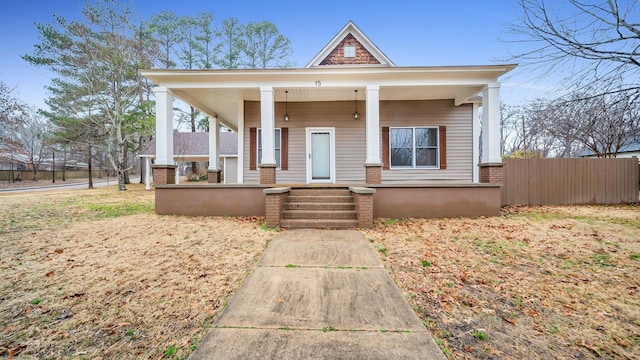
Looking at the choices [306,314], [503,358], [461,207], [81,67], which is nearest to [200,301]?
[306,314]

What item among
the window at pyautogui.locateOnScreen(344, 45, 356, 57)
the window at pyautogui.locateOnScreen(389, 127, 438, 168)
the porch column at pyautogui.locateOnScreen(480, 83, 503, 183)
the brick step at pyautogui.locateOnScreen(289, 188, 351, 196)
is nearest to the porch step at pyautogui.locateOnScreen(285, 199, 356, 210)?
the brick step at pyautogui.locateOnScreen(289, 188, 351, 196)

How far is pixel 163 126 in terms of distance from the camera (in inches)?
273

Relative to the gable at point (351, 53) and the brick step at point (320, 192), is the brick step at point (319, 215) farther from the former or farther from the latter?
the gable at point (351, 53)

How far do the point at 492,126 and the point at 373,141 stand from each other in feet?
10.4

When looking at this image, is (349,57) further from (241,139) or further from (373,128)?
(241,139)

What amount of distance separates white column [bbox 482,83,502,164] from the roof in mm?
17207

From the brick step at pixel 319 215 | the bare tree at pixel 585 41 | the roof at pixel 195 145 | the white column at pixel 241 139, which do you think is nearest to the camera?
the bare tree at pixel 585 41

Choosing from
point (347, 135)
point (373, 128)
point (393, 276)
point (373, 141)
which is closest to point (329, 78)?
point (373, 128)

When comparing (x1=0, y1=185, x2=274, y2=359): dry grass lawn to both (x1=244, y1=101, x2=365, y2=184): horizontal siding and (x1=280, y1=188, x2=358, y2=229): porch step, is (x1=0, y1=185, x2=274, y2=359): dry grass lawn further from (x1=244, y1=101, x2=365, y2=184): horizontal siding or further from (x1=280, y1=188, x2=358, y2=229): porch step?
(x1=244, y1=101, x2=365, y2=184): horizontal siding

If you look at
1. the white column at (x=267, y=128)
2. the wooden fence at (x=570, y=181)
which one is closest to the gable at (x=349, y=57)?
the white column at (x=267, y=128)

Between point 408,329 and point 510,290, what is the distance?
1.54 m

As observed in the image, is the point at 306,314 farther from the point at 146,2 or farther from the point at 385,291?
the point at 146,2

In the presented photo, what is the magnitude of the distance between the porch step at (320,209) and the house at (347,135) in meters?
0.04

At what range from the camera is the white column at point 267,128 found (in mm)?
6996
